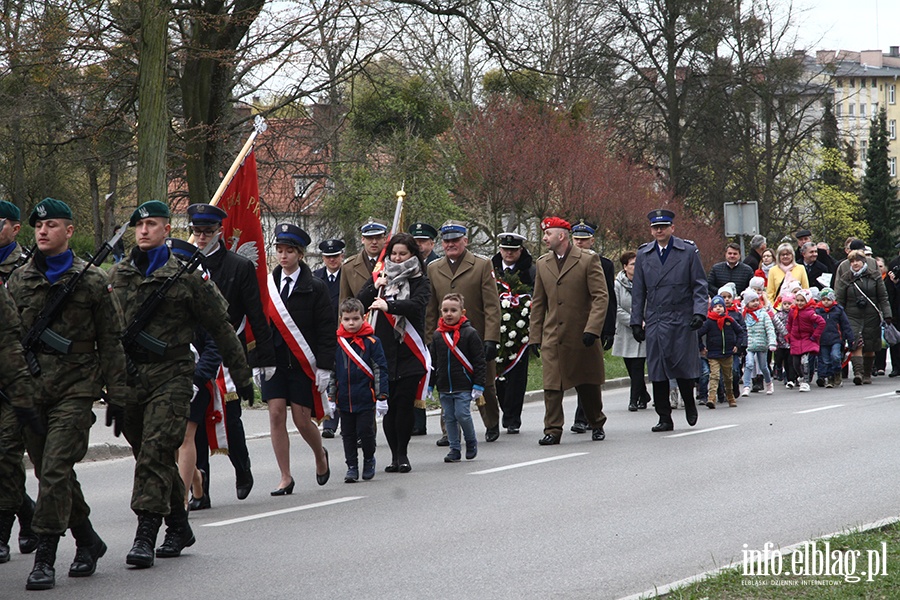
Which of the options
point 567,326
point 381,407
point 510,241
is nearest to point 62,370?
point 381,407

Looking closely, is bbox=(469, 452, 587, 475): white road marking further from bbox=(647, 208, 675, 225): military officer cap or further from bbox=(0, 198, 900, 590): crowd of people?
bbox=(647, 208, 675, 225): military officer cap

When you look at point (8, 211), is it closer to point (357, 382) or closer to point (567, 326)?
point (357, 382)

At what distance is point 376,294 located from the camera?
11.0m

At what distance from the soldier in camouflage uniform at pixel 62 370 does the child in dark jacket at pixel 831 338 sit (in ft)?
46.3

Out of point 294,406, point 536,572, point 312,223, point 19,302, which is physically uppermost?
point 312,223

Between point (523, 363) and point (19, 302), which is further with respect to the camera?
point (523, 363)

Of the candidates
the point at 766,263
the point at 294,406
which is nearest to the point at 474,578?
the point at 294,406

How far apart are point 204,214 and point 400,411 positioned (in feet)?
9.28

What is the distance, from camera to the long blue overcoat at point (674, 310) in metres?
12.9

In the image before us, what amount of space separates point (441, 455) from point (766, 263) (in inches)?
413

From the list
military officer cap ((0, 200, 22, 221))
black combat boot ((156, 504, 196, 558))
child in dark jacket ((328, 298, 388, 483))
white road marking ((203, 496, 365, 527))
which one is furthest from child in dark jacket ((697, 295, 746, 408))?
military officer cap ((0, 200, 22, 221))

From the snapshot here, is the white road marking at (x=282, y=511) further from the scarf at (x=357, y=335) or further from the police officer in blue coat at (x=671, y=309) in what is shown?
the police officer in blue coat at (x=671, y=309)

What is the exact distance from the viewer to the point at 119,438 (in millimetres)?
13258

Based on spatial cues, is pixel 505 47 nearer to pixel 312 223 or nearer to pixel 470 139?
pixel 470 139
